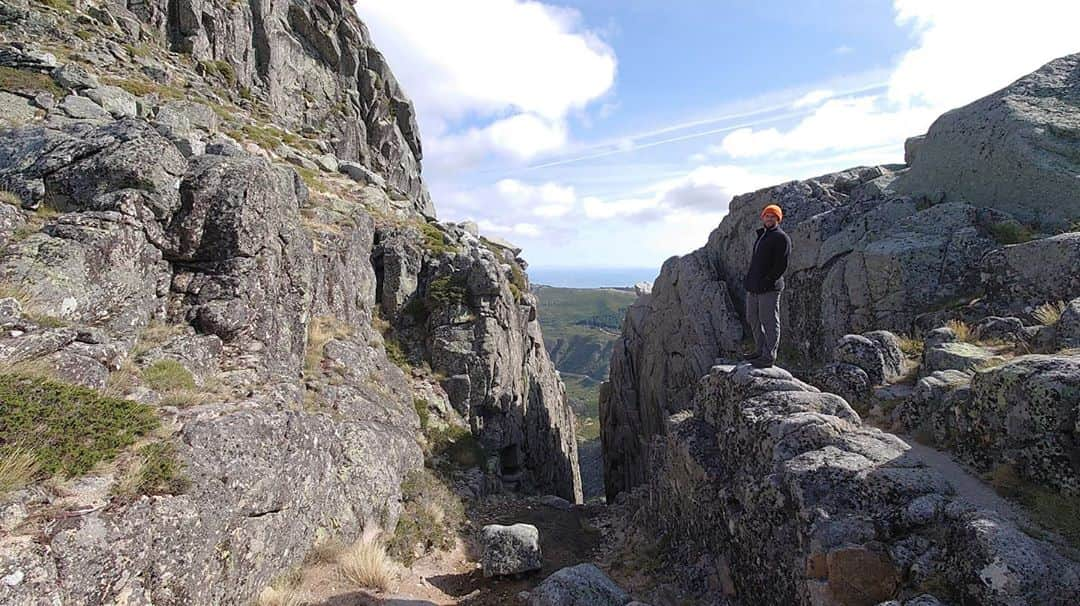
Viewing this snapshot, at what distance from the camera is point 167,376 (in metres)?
11.4

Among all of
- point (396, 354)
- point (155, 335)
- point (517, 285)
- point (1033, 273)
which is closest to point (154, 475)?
point (155, 335)

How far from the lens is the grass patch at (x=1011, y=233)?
18.1 metres

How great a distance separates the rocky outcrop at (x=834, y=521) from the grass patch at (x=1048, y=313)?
726 centimetres

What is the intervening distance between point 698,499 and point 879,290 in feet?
45.4

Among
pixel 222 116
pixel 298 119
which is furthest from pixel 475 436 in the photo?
pixel 298 119

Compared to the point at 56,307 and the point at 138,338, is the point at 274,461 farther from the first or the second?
the point at 56,307

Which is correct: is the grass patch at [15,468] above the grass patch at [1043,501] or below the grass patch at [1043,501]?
above

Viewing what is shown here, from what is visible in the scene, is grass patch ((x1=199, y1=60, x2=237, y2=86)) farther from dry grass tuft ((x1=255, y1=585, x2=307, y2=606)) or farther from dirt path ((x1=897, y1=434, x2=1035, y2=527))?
dirt path ((x1=897, y1=434, x2=1035, y2=527))

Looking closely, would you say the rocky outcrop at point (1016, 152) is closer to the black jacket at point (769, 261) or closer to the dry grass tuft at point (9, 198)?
the black jacket at point (769, 261)

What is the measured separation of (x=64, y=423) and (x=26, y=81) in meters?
23.1

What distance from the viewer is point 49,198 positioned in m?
13.9

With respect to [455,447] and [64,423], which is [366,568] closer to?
[64,423]

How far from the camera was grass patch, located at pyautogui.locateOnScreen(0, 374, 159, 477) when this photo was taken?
7559 mm

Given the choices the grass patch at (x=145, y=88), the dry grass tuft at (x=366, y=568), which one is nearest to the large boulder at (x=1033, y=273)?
the dry grass tuft at (x=366, y=568)
